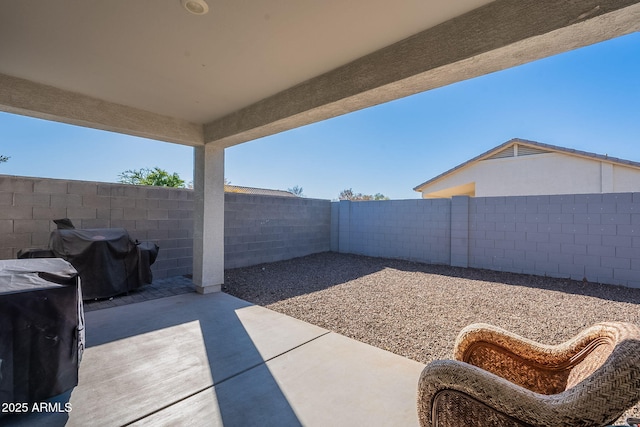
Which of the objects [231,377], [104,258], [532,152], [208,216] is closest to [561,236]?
[231,377]

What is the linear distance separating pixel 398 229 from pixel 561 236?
3670 millimetres

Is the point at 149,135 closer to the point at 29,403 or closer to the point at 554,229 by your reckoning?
the point at 29,403

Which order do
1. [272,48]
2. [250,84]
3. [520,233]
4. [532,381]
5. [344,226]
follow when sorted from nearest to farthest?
1. [532,381]
2. [272,48]
3. [250,84]
4. [520,233]
5. [344,226]

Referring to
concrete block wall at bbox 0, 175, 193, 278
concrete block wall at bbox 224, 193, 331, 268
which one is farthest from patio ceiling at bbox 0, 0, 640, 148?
concrete block wall at bbox 224, 193, 331, 268

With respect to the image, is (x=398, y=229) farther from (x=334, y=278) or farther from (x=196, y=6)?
(x=196, y=6)

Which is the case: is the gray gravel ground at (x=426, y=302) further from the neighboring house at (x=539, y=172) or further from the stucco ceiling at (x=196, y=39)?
the neighboring house at (x=539, y=172)

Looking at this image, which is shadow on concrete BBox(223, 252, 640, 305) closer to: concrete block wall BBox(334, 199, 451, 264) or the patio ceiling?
Answer: concrete block wall BBox(334, 199, 451, 264)

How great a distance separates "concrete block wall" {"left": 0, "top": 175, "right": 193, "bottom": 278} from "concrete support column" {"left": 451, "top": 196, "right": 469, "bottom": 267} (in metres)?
6.33

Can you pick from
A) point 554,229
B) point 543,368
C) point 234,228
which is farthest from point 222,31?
point 554,229

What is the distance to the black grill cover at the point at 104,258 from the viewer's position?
4.11m

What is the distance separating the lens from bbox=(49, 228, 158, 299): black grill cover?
13.5 feet

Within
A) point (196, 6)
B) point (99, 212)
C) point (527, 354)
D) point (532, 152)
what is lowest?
point (527, 354)

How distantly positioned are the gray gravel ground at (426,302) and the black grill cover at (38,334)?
7.84 ft

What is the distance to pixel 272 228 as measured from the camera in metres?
7.87
